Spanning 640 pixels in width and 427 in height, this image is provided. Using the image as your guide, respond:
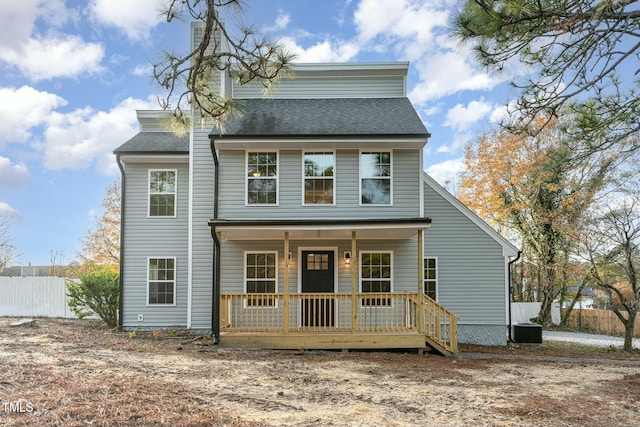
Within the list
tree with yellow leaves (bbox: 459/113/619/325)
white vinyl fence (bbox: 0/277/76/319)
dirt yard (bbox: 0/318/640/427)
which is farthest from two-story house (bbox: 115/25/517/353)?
tree with yellow leaves (bbox: 459/113/619/325)

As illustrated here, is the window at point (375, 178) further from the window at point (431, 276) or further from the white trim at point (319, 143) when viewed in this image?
the window at point (431, 276)

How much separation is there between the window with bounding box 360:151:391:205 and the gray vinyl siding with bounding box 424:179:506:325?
6.39 feet

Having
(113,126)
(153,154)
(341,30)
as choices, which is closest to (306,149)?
(341,30)

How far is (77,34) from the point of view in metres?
11.7

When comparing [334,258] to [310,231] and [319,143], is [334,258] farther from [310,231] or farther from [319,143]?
[319,143]

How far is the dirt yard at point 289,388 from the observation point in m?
5.18

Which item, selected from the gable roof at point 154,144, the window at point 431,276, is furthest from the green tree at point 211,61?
the window at point 431,276

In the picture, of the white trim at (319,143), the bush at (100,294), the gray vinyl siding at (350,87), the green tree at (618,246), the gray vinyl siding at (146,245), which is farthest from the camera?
the green tree at (618,246)

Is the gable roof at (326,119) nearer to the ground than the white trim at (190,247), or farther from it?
farther from it

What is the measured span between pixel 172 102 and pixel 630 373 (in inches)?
402

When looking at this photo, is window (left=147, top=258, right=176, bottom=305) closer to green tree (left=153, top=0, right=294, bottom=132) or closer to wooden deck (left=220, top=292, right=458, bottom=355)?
wooden deck (left=220, top=292, right=458, bottom=355)

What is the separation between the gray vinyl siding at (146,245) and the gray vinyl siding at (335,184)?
6.35ft

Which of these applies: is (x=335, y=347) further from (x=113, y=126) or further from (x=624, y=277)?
(x=113, y=126)

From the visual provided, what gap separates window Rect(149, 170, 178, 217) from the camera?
1342 centimetres
